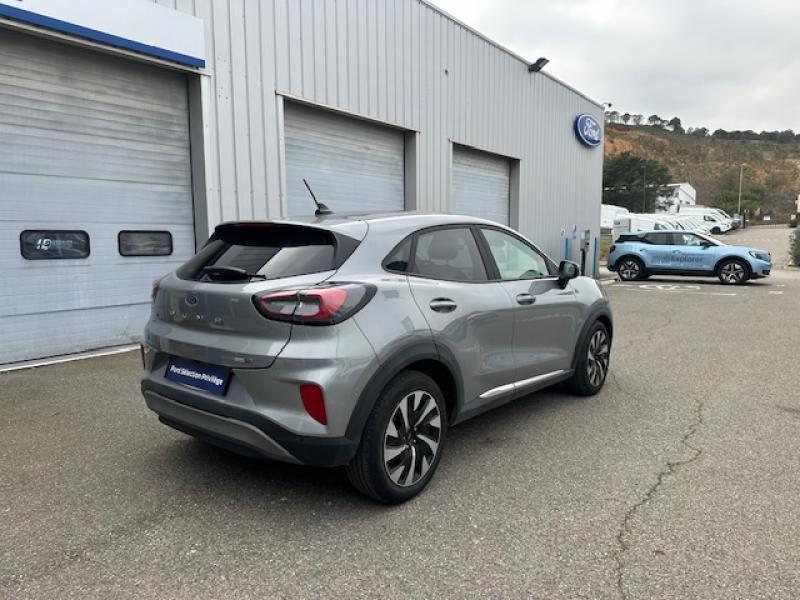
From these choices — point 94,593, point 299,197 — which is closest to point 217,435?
point 94,593

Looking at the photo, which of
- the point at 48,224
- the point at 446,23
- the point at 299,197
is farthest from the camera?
the point at 446,23

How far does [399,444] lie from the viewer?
10.2 ft

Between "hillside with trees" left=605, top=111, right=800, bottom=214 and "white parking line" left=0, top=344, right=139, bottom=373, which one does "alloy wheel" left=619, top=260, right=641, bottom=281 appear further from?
"hillside with trees" left=605, top=111, right=800, bottom=214

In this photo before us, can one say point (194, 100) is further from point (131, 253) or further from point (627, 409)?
point (627, 409)

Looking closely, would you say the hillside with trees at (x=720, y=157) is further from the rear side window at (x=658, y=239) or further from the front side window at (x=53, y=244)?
the front side window at (x=53, y=244)

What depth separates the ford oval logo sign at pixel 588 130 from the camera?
17.7m

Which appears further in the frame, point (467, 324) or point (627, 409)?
point (627, 409)

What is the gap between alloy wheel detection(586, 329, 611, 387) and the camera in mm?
5093

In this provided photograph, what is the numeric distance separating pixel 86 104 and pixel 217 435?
562 cm

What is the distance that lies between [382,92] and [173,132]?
13.4 ft

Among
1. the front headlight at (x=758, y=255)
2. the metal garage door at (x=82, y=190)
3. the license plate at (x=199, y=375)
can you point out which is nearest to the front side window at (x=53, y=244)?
the metal garage door at (x=82, y=190)

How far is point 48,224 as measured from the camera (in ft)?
21.7

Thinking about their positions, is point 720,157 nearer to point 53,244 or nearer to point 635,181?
point 635,181

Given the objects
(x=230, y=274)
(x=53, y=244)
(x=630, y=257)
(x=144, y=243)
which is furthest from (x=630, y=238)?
(x=230, y=274)
